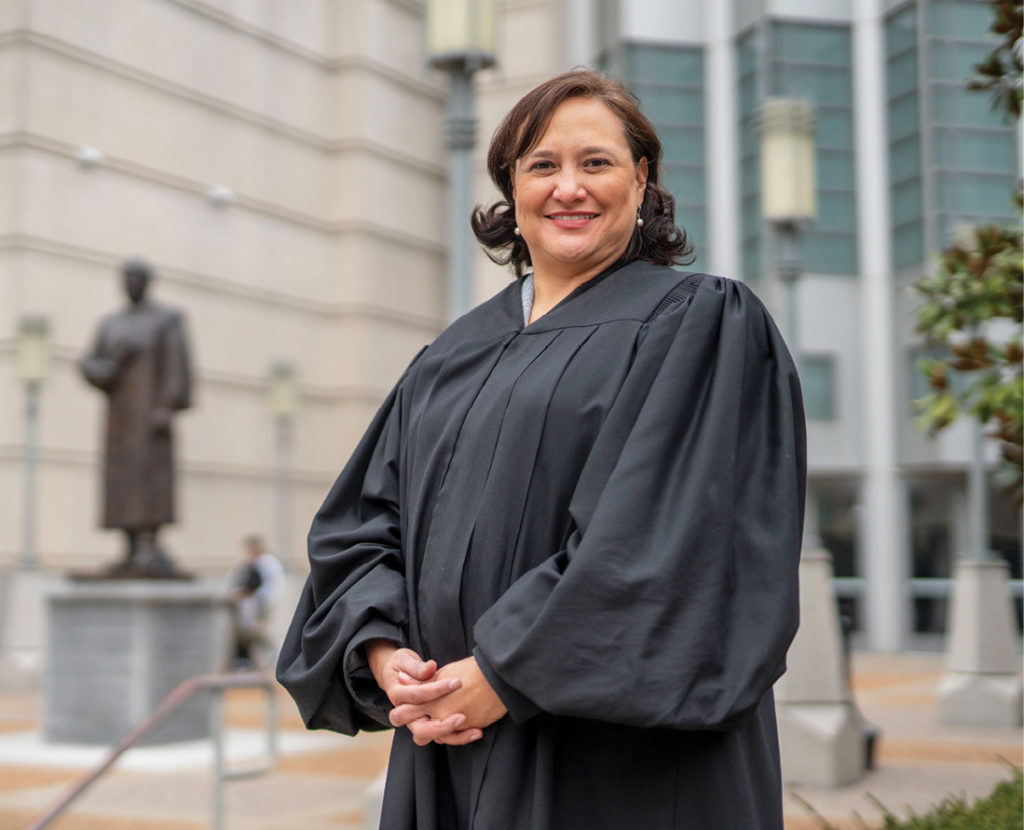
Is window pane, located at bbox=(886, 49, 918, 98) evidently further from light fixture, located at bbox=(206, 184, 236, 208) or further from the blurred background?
light fixture, located at bbox=(206, 184, 236, 208)

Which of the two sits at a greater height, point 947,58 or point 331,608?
point 947,58

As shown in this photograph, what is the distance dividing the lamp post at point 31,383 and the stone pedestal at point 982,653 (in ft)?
39.4

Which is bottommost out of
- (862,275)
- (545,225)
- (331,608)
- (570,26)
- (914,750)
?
(914,750)

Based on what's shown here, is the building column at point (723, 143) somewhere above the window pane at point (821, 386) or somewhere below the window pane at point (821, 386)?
above

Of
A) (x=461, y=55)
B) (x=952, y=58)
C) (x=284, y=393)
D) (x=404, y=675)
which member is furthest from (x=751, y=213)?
(x=404, y=675)

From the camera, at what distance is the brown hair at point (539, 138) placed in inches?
96.5

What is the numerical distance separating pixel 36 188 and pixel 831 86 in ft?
41.2

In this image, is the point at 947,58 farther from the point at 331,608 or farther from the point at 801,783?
the point at 331,608

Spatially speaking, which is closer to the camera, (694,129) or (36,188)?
(36,188)

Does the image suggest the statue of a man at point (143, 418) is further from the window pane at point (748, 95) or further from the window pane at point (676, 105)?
the window pane at point (748, 95)

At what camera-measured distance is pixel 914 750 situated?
963 cm

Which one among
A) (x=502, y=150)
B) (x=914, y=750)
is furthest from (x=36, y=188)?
(x=502, y=150)

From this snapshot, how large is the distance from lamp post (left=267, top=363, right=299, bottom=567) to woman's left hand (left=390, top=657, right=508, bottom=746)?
65.0 ft

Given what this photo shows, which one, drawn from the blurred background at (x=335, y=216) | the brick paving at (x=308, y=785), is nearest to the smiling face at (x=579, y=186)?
the brick paving at (x=308, y=785)
